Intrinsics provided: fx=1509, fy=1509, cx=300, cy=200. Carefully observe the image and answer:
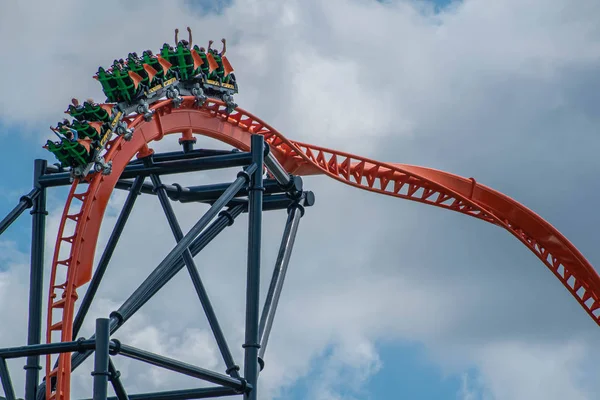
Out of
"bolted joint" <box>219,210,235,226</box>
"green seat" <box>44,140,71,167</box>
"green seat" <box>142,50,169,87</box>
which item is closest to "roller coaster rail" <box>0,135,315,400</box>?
"bolted joint" <box>219,210,235,226</box>

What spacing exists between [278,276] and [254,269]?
9.83ft

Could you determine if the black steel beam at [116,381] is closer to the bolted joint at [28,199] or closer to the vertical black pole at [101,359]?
the vertical black pole at [101,359]

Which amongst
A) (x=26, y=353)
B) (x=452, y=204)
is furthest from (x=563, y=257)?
(x=26, y=353)

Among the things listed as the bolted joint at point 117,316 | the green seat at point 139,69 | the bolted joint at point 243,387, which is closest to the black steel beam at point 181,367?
the bolted joint at point 243,387

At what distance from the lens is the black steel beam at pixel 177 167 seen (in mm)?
23328

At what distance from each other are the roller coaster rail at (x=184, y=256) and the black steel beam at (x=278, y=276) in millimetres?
17

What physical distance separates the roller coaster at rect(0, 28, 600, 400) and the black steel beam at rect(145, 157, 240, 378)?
0.02 metres

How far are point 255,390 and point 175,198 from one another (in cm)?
526

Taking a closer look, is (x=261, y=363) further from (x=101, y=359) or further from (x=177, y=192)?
(x=101, y=359)

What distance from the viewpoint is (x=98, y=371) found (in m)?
19.3

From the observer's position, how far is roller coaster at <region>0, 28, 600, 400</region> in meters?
21.4

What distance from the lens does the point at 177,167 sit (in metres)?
23.8

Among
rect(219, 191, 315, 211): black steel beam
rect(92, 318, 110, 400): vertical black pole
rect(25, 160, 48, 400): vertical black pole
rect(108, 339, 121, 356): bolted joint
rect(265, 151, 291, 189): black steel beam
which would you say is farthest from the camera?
rect(219, 191, 315, 211): black steel beam

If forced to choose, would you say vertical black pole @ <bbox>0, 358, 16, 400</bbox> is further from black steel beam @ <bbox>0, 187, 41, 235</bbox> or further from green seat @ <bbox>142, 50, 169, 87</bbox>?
green seat @ <bbox>142, 50, 169, 87</bbox>
